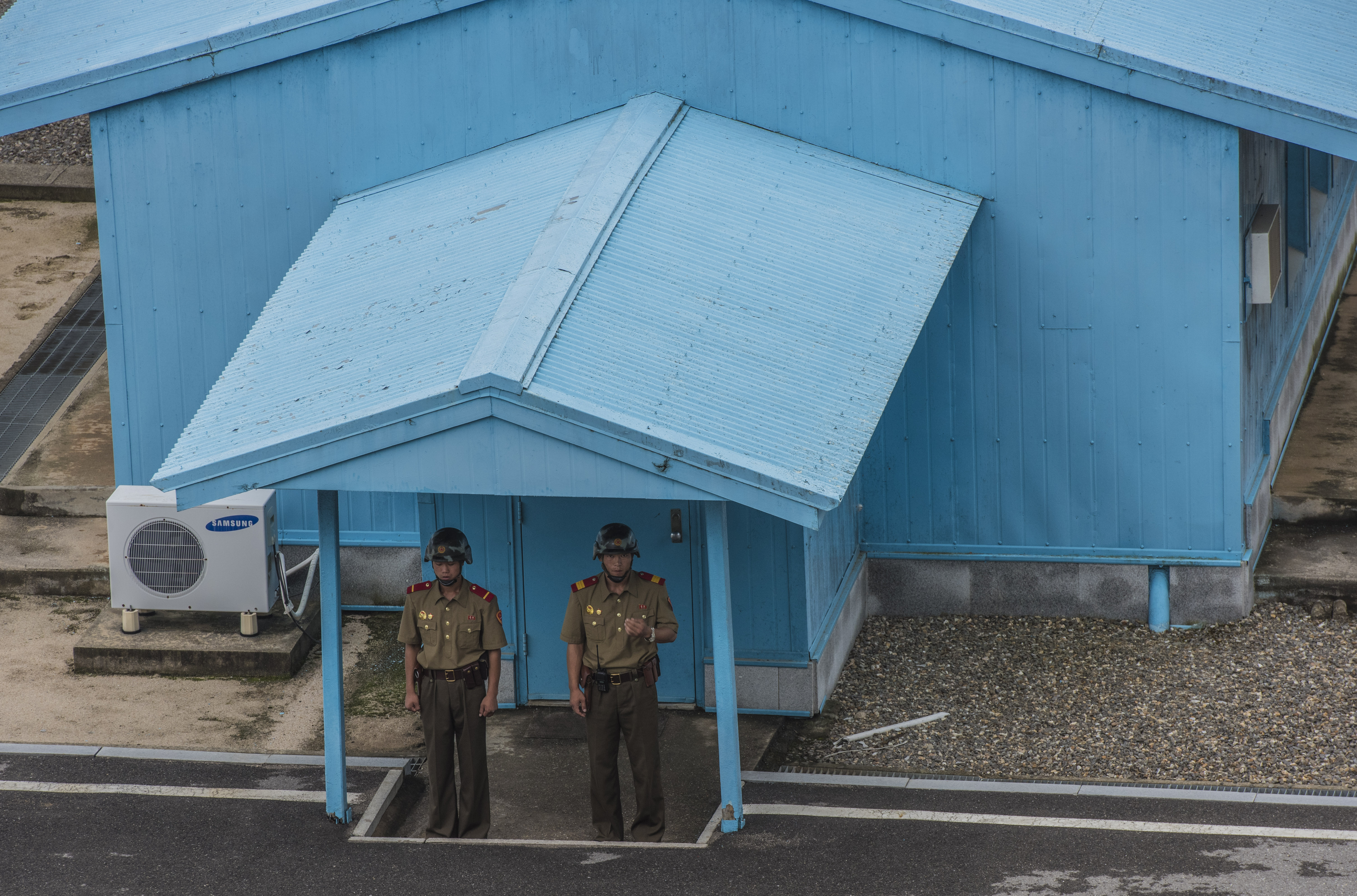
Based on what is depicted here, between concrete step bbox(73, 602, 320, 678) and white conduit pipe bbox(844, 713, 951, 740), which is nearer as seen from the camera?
white conduit pipe bbox(844, 713, 951, 740)

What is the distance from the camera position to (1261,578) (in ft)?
39.3

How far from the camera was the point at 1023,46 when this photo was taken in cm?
1076

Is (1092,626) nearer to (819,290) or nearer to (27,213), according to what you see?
(819,290)

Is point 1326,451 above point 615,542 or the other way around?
above

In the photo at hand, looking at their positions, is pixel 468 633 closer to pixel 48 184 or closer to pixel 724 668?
pixel 724 668

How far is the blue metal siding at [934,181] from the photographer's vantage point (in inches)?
433

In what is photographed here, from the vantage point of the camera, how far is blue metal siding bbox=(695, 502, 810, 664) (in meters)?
10.4

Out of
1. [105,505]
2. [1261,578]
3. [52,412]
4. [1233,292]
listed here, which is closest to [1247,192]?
[1233,292]

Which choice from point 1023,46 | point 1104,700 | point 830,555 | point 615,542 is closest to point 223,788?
point 615,542

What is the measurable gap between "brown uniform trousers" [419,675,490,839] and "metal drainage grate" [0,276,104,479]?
23.6 feet

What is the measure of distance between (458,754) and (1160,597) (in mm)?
5432

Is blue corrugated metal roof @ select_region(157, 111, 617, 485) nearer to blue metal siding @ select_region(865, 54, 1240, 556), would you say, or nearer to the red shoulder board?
the red shoulder board

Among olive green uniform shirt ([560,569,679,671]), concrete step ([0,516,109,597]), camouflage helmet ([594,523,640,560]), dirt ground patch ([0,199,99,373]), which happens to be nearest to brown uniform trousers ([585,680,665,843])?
olive green uniform shirt ([560,569,679,671])

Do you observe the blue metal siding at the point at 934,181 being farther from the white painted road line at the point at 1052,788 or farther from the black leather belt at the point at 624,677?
the black leather belt at the point at 624,677
